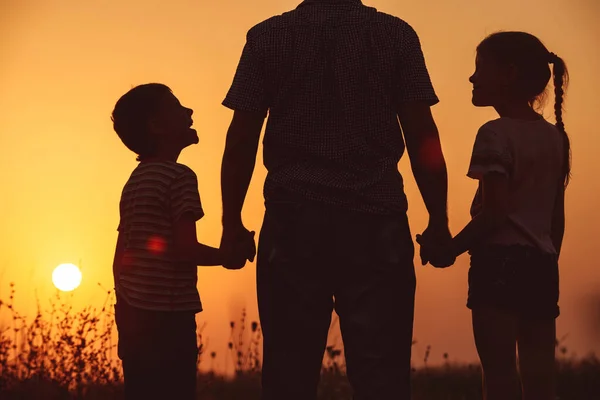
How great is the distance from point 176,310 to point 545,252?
6.50ft

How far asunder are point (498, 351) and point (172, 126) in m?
2.15

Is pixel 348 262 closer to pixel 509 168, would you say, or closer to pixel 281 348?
pixel 281 348

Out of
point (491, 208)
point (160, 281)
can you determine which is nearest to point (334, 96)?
point (491, 208)

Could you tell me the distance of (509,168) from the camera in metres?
5.18

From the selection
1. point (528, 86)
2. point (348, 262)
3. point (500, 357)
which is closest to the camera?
point (348, 262)

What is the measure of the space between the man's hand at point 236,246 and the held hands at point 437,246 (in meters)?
0.89

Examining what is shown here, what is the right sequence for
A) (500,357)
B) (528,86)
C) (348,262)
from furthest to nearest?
(528,86) → (500,357) → (348,262)

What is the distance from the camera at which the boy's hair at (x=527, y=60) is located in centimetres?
546

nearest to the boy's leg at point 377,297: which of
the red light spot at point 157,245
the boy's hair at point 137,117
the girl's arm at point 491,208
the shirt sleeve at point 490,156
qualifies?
the girl's arm at point 491,208

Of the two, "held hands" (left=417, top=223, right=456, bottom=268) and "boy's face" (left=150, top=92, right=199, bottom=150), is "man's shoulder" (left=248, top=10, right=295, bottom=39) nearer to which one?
"boy's face" (left=150, top=92, right=199, bottom=150)

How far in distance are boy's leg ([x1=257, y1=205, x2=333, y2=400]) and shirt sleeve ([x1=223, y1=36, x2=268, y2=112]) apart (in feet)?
1.63

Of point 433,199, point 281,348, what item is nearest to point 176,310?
point 281,348

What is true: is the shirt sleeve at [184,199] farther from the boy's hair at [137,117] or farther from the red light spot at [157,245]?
the boy's hair at [137,117]

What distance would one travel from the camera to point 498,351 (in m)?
5.07
